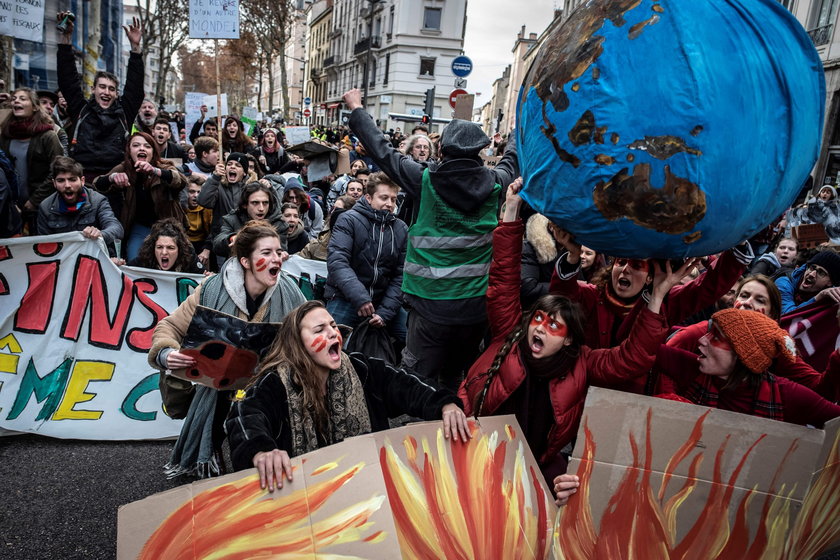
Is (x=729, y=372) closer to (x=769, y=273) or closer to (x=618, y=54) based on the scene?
(x=618, y=54)

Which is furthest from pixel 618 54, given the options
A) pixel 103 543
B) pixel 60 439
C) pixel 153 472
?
pixel 60 439

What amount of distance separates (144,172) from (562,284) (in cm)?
368

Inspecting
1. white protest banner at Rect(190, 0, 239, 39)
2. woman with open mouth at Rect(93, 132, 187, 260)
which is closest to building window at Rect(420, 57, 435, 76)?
white protest banner at Rect(190, 0, 239, 39)

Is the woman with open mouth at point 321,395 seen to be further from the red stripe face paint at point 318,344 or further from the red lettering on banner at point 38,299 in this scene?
the red lettering on banner at point 38,299

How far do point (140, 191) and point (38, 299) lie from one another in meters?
1.34

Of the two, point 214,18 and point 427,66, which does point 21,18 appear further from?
point 427,66

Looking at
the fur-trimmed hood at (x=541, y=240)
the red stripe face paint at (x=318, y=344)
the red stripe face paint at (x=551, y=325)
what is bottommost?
the red stripe face paint at (x=318, y=344)

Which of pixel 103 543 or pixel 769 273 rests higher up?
pixel 769 273

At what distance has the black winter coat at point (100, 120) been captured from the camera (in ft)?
17.4

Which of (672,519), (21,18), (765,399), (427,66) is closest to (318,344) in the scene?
(672,519)

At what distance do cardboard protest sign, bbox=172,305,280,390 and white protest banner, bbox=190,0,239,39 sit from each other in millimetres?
4611

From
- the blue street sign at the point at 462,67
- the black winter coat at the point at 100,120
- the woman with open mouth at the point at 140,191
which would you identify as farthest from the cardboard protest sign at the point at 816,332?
the blue street sign at the point at 462,67

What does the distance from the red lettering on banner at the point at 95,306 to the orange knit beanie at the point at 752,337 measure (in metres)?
3.62

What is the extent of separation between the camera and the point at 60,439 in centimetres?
358
